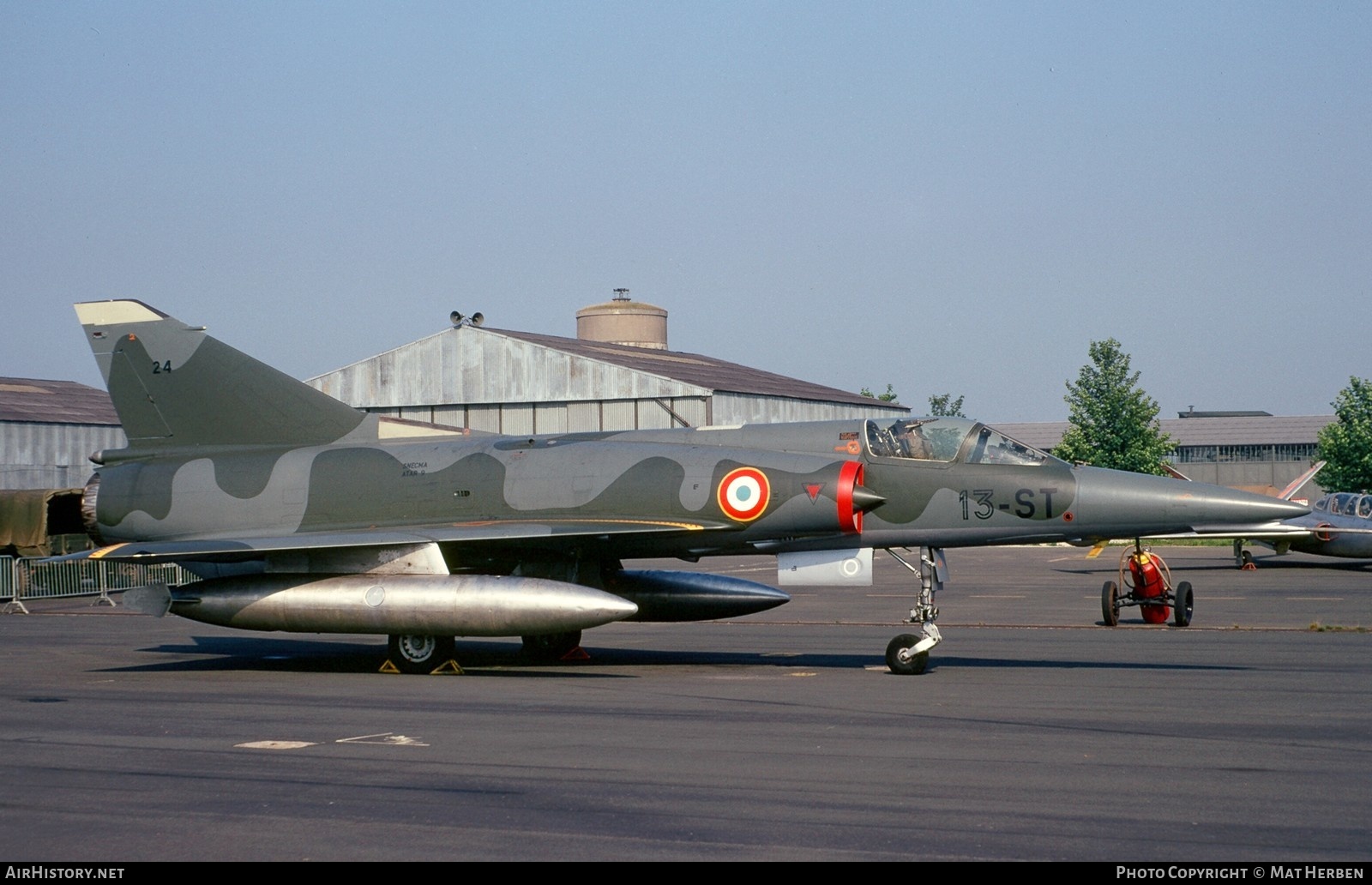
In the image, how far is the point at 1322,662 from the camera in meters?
15.5

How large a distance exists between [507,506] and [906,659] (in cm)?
537

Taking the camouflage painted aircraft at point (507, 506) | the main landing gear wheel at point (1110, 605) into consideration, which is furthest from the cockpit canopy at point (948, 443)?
the main landing gear wheel at point (1110, 605)

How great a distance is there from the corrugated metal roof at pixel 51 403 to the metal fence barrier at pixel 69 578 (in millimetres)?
15681

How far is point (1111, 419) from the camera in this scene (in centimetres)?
7300

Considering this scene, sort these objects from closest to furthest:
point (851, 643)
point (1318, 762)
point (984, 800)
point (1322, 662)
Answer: point (984, 800), point (1318, 762), point (1322, 662), point (851, 643)

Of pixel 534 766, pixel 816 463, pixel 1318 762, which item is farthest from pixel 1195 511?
pixel 534 766

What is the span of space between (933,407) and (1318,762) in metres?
137

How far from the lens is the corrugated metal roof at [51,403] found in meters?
48.7

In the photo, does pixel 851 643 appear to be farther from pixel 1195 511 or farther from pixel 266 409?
pixel 266 409

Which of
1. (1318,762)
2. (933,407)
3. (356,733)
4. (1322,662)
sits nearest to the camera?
(1318,762)

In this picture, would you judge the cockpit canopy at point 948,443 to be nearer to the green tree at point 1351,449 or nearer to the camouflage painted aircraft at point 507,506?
the camouflage painted aircraft at point 507,506

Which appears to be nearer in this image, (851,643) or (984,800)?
(984,800)

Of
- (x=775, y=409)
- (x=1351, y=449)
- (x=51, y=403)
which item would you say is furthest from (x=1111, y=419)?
(x=51, y=403)

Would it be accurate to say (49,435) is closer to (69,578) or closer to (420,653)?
(69,578)
